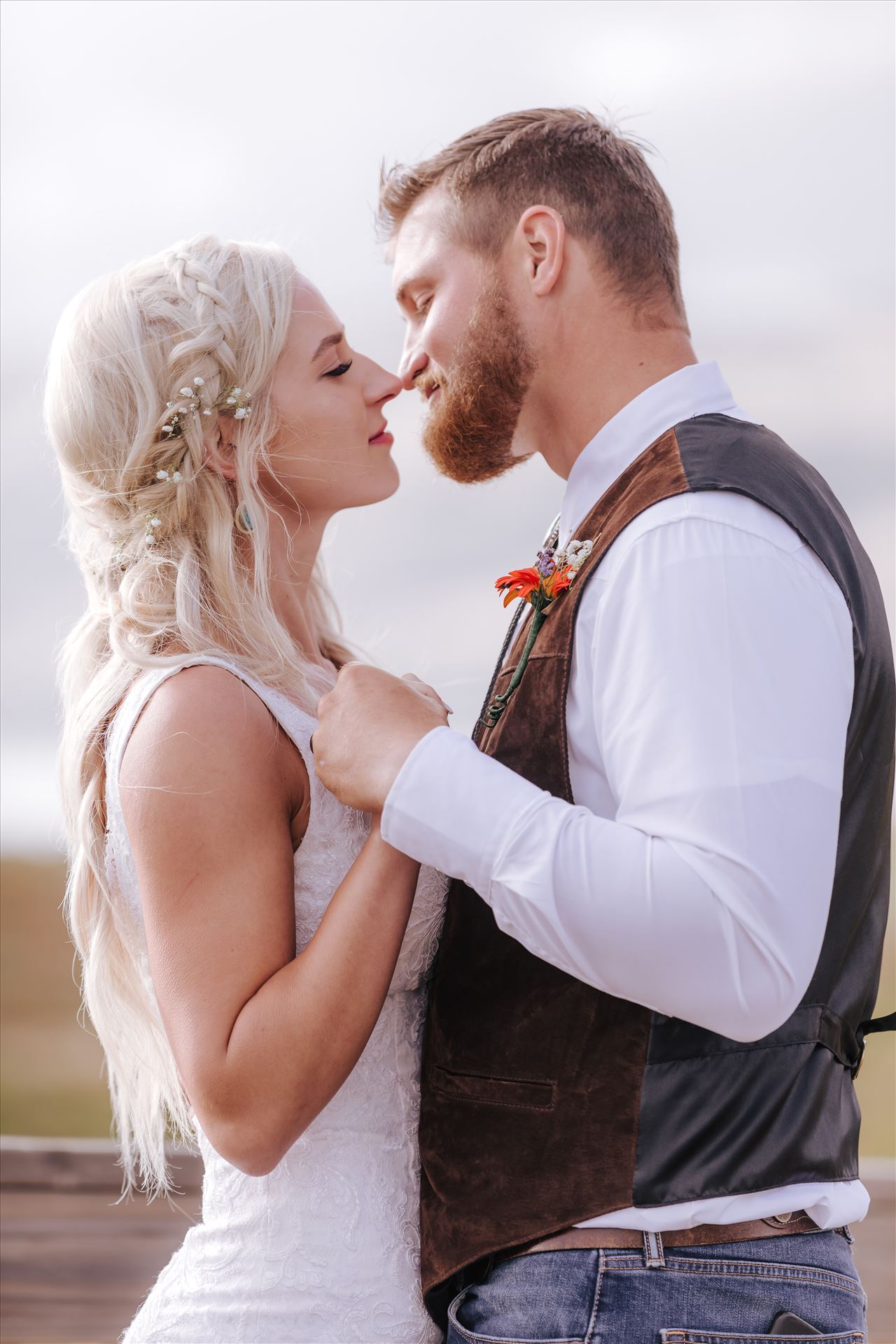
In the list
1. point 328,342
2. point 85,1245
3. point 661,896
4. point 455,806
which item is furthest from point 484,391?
point 85,1245

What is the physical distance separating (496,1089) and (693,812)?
53 cm

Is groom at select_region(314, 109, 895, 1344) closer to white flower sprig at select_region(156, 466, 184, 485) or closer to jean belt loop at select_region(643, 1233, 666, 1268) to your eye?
jean belt loop at select_region(643, 1233, 666, 1268)

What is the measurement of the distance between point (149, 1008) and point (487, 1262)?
72 centimetres

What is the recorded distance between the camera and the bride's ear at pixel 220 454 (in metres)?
1.98

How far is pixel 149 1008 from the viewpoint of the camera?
1.97 meters

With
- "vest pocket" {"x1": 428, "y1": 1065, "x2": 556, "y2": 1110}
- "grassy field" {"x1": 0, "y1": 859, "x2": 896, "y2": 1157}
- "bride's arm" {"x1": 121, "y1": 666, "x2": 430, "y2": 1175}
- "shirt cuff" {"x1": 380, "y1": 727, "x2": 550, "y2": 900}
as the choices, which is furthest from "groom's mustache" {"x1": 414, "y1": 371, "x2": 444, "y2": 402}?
"grassy field" {"x1": 0, "y1": 859, "x2": 896, "y2": 1157}

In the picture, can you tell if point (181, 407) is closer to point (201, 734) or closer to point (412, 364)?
point (412, 364)

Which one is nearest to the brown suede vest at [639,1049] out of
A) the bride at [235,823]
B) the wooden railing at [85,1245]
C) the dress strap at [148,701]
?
the bride at [235,823]

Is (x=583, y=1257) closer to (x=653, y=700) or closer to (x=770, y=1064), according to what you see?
(x=770, y=1064)

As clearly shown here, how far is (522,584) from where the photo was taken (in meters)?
1.68

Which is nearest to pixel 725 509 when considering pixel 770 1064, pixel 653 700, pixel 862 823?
pixel 653 700

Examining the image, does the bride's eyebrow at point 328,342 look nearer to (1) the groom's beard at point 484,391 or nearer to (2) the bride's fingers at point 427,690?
(1) the groom's beard at point 484,391

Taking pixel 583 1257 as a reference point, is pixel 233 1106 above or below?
above

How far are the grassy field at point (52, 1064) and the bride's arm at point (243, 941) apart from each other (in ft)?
42.8
